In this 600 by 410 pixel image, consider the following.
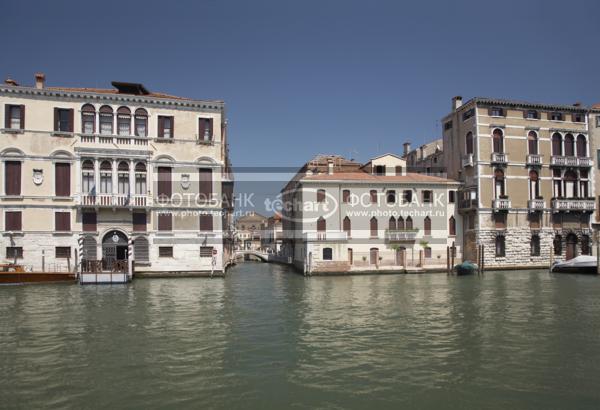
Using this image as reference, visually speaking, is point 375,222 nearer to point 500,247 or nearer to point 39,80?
point 500,247

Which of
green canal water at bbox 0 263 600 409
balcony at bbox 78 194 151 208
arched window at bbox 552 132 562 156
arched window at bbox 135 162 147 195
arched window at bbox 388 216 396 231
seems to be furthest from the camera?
arched window at bbox 552 132 562 156

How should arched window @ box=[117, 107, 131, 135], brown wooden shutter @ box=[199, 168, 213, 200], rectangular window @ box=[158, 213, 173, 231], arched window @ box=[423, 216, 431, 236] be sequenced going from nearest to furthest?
arched window @ box=[117, 107, 131, 135], rectangular window @ box=[158, 213, 173, 231], brown wooden shutter @ box=[199, 168, 213, 200], arched window @ box=[423, 216, 431, 236]

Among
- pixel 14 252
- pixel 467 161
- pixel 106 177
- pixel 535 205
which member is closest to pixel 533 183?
pixel 535 205

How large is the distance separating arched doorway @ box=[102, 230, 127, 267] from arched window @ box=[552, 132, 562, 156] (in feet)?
103

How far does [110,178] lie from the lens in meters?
26.8

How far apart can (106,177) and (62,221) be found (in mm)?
3507

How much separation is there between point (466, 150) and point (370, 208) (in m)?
9.23

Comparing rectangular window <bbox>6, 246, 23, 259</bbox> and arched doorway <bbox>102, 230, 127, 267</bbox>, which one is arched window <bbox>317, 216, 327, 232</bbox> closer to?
arched doorway <bbox>102, 230, 127, 267</bbox>

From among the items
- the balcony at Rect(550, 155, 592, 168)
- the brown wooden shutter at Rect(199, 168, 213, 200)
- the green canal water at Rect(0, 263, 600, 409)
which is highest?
the balcony at Rect(550, 155, 592, 168)

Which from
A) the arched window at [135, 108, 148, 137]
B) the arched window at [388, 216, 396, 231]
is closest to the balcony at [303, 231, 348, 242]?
the arched window at [388, 216, 396, 231]

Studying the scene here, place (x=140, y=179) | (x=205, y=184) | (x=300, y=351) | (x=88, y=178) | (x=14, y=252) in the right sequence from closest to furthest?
(x=300, y=351), (x=14, y=252), (x=88, y=178), (x=140, y=179), (x=205, y=184)

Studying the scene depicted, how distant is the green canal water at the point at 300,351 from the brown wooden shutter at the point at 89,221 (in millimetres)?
7174

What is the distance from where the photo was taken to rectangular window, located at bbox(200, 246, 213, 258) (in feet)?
91.9

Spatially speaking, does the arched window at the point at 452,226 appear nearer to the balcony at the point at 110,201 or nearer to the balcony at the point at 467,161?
the balcony at the point at 467,161
